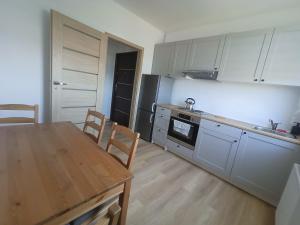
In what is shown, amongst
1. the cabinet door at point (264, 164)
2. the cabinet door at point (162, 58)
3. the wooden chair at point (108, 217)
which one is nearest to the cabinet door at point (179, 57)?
the cabinet door at point (162, 58)

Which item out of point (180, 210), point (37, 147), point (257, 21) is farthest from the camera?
point (257, 21)

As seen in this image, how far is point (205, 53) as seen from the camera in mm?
2656

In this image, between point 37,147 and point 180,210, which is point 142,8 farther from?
point 180,210

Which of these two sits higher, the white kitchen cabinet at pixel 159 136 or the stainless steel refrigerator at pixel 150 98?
the stainless steel refrigerator at pixel 150 98

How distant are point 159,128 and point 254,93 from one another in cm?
177

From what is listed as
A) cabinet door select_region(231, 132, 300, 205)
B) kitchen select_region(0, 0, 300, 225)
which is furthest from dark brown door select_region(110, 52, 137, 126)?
cabinet door select_region(231, 132, 300, 205)

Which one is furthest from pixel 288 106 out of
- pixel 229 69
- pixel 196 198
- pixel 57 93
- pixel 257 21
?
pixel 57 93

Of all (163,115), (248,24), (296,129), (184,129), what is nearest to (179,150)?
(184,129)

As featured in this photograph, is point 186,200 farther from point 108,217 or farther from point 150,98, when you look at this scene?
point 150,98

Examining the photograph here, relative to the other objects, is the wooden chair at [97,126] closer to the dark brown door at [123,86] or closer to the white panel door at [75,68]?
the white panel door at [75,68]

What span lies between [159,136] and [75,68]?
1.97 meters

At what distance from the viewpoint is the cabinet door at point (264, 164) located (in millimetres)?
1763

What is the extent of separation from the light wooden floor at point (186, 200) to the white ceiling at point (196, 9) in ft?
8.52

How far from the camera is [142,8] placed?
8.84 ft
